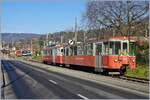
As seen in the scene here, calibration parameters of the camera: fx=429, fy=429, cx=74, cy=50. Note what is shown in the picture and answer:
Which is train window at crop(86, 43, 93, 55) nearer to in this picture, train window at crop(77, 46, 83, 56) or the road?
train window at crop(77, 46, 83, 56)

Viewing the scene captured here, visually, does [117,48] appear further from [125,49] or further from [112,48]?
[125,49]

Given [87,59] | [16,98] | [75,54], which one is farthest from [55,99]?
[75,54]

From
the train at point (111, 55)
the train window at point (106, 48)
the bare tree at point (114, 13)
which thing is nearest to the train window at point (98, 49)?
the train at point (111, 55)

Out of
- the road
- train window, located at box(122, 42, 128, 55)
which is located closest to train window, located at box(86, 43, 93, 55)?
train window, located at box(122, 42, 128, 55)

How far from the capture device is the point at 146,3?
212 feet

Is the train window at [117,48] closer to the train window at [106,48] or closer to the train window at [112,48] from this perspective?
the train window at [112,48]

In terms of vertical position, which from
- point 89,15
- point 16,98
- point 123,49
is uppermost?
point 89,15

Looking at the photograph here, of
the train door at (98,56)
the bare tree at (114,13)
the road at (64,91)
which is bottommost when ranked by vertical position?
the road at (64,91)

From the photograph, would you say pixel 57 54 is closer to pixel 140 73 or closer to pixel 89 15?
pixel 89 15

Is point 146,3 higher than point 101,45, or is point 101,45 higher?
point 146,3

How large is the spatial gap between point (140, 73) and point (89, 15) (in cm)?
3907

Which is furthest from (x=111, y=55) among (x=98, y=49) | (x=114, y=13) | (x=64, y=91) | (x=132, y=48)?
(x=114, y=13)

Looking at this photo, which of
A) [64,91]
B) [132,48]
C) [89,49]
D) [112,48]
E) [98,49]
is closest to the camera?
[64,91]

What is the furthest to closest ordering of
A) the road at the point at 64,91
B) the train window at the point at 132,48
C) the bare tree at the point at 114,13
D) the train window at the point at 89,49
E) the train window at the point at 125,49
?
the bare tree at the point at 114,13
the train window at the point at 89,49
the train window at the point at 132,48
the train window at the point at 125,49
the road at the point at 64,91
